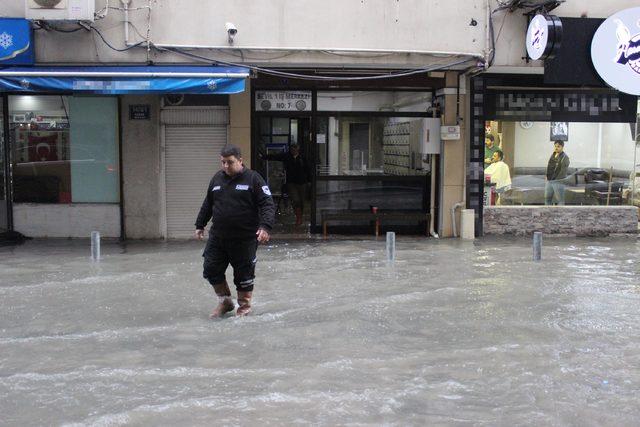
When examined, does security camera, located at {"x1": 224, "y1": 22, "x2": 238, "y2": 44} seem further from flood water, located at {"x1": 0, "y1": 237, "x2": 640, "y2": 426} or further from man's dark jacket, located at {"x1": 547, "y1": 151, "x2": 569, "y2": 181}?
man's dark jacket, located at {"x1": 547, "y1": 151, "x2": 569, "y2": 181}

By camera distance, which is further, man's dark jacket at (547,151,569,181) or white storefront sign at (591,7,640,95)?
man's dark jacket at (547,151,569,181)

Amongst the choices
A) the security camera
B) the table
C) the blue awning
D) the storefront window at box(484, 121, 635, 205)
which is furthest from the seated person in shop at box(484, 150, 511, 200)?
the security camera

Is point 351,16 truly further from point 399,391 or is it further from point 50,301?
point 399,391

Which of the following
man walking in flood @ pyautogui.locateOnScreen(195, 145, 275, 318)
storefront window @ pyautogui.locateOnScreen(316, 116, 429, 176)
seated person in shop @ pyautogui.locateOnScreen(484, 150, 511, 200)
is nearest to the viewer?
man walking in flood @ pyautogui.locateOnScreen(195, 145, 275, 318)

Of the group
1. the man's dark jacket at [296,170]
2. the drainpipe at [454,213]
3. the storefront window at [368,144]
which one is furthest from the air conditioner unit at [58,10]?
the drainpipe at [454,213]

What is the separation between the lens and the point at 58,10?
11.2 metres

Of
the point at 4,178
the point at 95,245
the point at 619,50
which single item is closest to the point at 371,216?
the point at 95,245

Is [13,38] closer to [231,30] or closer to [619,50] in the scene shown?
[231,30]

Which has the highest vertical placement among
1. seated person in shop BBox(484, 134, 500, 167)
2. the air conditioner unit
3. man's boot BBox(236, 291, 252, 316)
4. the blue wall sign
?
the air conditioner unit

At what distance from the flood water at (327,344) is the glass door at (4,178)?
2418 millimetres

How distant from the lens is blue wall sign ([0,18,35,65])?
11594 millimetres

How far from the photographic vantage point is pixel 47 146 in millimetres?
13430

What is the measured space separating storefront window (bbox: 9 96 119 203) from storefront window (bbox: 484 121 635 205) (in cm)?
719

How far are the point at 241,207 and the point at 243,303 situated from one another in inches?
41.5
